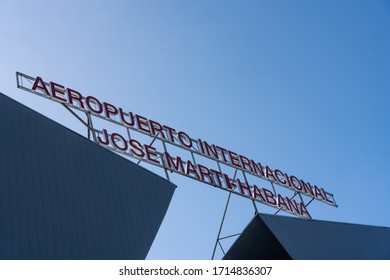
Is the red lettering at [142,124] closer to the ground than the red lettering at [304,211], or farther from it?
farther from it

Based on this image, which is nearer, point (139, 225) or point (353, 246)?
point (139, 225)

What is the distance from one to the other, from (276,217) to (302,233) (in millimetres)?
1888

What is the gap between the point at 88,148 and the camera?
66.7 ft

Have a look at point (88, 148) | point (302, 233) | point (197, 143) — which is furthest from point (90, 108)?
point (302, 233)

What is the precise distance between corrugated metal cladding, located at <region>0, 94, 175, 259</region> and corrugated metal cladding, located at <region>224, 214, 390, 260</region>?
7.50 meters

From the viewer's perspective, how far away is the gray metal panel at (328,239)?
26.1 m

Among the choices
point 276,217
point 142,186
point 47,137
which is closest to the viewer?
point 47,137

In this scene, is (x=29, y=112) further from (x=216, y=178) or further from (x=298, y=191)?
(x=298, y=191)

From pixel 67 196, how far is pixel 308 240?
48.6 feet

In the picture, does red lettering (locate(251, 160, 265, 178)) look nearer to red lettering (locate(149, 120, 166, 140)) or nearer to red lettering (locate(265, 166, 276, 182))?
red lettering (locate(265, 166, 276, 182))

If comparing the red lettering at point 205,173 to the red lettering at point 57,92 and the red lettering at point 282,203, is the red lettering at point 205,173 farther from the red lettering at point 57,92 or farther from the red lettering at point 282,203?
the red lettering at point 57,92

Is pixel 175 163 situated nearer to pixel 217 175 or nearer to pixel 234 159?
pixel 217 175

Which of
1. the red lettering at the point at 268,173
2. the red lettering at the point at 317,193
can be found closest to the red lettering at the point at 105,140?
the red lettering at the point at 268,173
